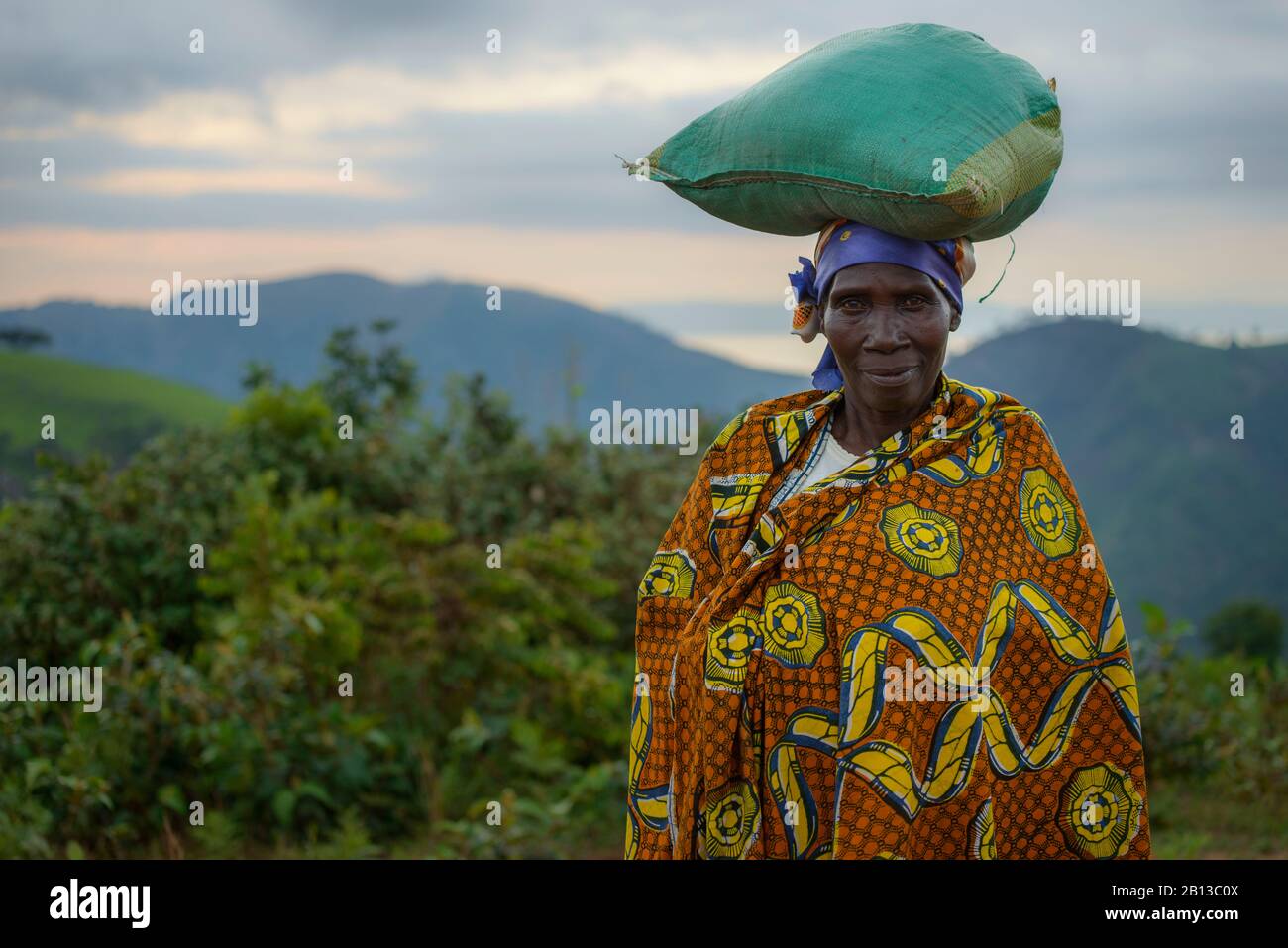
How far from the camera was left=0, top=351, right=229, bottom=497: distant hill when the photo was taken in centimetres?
630

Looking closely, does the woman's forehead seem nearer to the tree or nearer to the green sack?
the green sack

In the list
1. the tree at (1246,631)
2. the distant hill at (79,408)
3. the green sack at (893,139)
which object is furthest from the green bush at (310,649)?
the tree at (1246,631)

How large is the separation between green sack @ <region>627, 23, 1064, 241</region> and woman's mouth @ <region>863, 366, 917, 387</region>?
233mm

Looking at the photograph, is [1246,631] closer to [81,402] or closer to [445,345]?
[445,345]

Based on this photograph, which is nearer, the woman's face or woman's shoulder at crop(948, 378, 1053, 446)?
the woman's face

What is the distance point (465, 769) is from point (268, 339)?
435 centimetres

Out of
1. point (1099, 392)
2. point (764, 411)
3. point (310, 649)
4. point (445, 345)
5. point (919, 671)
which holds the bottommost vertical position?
point (310, 649)

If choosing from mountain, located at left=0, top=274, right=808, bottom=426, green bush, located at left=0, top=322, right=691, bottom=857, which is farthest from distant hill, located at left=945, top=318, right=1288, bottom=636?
green bush, located at left=0, top=322, right=691, bottom=857

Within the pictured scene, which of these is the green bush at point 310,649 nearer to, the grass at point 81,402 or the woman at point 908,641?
the grass at point 81,402

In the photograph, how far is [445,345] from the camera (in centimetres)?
920

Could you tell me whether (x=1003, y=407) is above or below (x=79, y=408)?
below

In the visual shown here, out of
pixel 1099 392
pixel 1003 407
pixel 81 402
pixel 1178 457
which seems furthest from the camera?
pixel 1099 392

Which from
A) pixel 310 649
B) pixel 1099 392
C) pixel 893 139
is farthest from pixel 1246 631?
pixel 893 139

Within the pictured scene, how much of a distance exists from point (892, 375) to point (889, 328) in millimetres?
85
